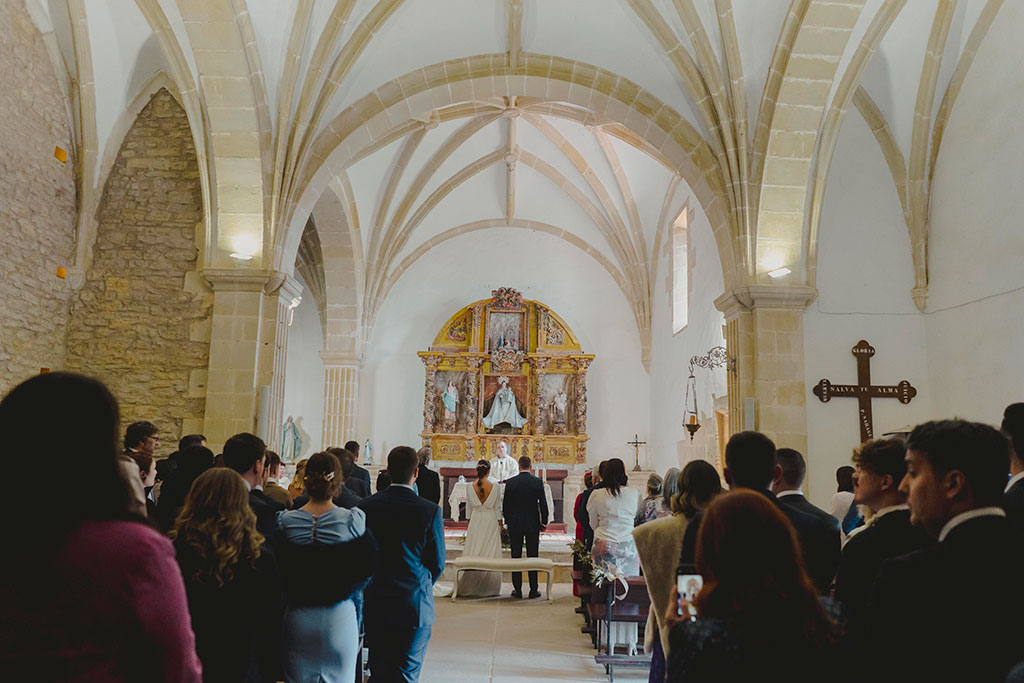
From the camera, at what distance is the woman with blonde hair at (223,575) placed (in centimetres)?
243

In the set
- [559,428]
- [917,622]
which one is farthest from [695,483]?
[559,428]

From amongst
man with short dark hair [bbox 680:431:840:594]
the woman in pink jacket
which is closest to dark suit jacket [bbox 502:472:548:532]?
man with short dark hair [bbox 680:431:840:594]

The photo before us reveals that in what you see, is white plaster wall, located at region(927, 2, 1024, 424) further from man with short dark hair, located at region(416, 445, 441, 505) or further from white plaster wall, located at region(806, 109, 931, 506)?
man with short dark hair, located at region(416, 445, 441, 505)

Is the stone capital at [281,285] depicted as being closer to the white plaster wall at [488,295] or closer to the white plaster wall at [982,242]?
the white plaster wall at [982,242]

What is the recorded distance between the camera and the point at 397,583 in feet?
12.3

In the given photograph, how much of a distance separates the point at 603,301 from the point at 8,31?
11695 mm

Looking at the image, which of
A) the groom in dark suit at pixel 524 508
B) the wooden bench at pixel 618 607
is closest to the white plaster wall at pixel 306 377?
the groom in dark suit at pixel 524 508

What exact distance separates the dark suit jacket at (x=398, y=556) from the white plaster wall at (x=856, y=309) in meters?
5.78

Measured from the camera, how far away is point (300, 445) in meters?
17.0

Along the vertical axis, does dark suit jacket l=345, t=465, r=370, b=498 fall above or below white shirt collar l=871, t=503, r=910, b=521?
below

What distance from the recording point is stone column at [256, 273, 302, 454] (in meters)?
8.41

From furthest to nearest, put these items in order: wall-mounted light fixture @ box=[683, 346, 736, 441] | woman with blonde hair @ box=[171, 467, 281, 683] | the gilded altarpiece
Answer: the gilded altarpiece → wall-mounted light fixture @ box=[683, 346, 736, 441] → woman with blonde hair @ box=[171, 467, 281, 683]

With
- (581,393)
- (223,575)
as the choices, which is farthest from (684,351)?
(223,575)

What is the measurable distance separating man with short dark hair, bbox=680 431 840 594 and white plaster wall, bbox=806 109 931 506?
19.0 feet
